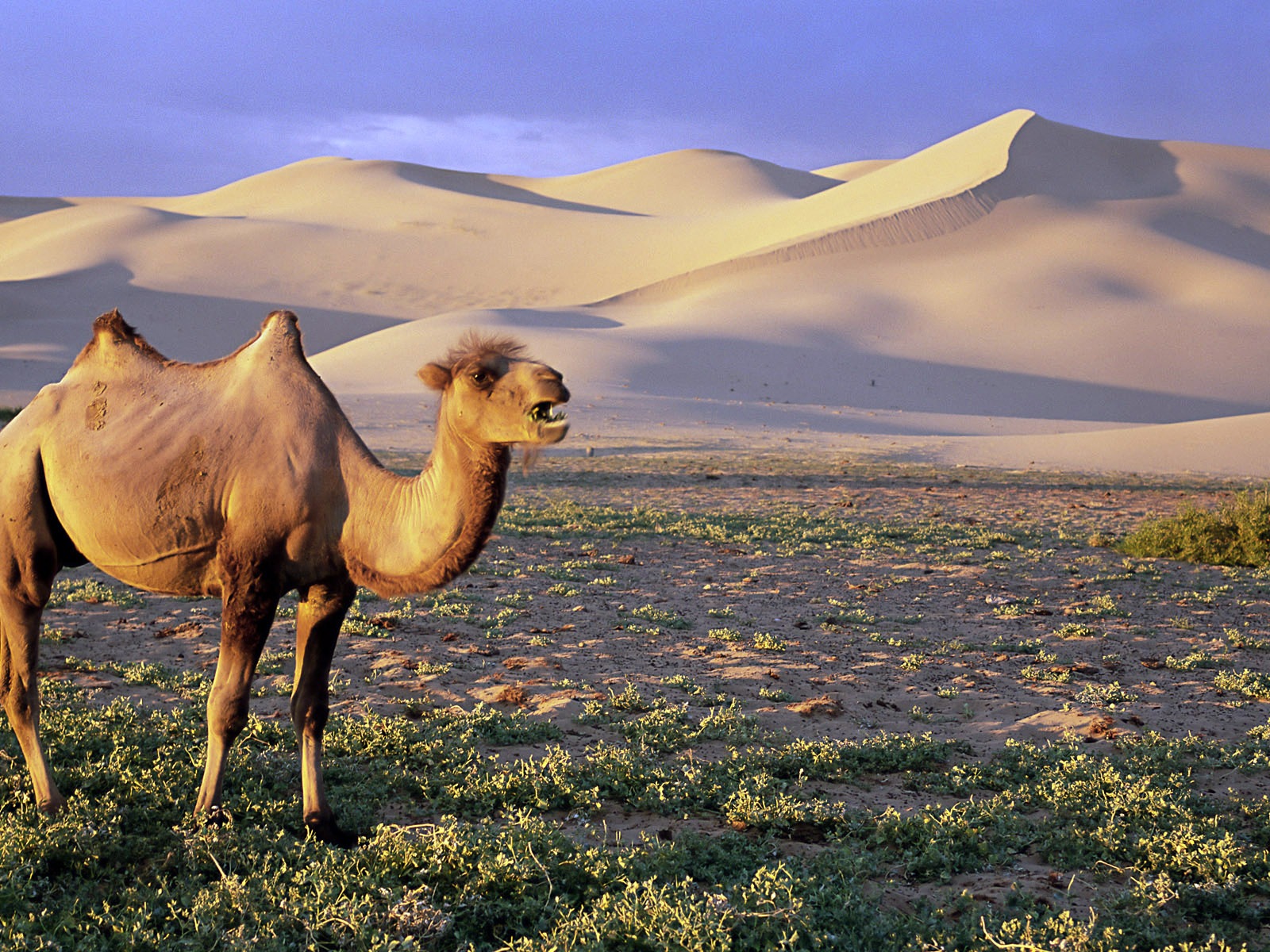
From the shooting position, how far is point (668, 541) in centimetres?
1290

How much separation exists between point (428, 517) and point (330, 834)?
5.39 ft

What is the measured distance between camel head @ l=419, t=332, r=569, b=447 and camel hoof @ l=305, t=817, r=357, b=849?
2015 mm

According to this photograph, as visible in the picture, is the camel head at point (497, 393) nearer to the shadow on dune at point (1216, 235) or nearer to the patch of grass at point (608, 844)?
the patch of grass at point (608, 844)

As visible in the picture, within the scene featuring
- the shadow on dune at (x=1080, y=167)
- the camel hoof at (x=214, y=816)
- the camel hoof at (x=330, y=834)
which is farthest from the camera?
the shadow on dune at (x=1080, y=167)

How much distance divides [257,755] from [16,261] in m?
90.1

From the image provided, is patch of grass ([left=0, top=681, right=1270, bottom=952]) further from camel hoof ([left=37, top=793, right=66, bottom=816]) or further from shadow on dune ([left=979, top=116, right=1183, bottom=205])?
shadow on dune ([left=979, top=116, right=1183, bottom=205])

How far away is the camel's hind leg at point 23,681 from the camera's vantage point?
Answer: 476cm

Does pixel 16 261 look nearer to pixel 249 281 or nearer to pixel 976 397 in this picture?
pixel 249 281

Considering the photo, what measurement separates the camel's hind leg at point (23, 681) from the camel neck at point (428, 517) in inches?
69.2

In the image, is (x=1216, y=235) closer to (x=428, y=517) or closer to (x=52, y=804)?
(x=428, y=517)

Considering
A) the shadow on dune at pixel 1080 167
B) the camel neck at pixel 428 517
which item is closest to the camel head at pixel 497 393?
the camel neck at pixel 428 517

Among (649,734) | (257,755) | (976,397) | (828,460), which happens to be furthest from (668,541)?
(976,397)

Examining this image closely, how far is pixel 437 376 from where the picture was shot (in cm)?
414

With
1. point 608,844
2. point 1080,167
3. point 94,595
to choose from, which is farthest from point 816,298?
point 608,844
